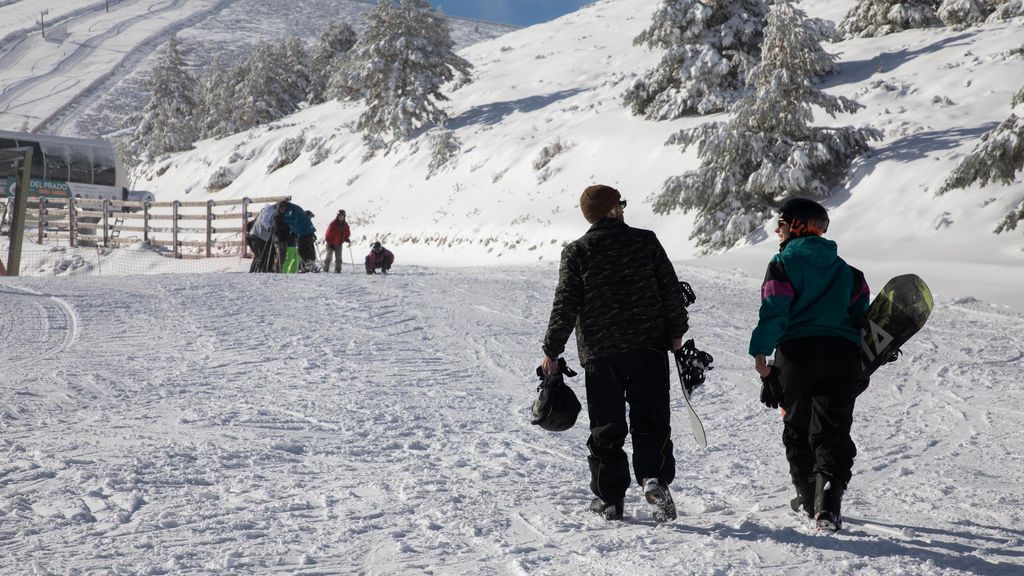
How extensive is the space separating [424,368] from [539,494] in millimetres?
3819

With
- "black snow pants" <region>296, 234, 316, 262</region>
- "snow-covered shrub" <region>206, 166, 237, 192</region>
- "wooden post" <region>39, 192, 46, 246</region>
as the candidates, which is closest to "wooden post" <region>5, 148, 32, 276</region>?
"black snow pants" <region>296, 234, 316, 262</region>

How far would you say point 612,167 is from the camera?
25.2m

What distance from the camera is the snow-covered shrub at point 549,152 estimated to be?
2769 cm

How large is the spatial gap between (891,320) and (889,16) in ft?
91.1

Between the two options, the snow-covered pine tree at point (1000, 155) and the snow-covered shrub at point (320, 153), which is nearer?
the snow-covered pine tree at point (1000, 155)

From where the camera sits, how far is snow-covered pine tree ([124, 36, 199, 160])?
55781 millimetres

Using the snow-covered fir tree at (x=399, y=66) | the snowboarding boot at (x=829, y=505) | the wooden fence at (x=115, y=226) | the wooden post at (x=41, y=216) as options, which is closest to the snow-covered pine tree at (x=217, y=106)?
the snow-covered fir tree at (x=399, y=66)

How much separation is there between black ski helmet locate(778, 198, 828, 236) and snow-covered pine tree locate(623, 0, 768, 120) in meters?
20.2

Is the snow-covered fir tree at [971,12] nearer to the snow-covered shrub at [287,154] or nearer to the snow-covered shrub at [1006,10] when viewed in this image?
the snow-covered shrub at [1006,10]

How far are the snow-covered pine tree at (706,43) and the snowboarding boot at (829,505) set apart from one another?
68.0ft

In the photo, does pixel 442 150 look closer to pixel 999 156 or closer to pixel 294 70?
pixel 999 156

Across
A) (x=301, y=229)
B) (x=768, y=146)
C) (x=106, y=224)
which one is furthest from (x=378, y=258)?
(x=106, y=224)

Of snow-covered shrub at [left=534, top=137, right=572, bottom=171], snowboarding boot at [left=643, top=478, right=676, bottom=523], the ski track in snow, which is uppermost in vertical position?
snow-covered shrub at [left=534, top=137, right=572, bottom=171]

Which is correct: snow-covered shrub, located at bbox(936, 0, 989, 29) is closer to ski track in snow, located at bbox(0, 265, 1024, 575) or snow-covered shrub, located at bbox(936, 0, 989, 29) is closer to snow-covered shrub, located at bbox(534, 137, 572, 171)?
snow-covered shrub, located at bbox(534, 137, 572, 171)
